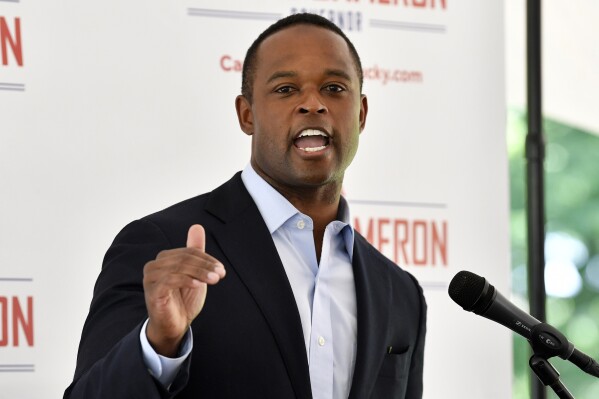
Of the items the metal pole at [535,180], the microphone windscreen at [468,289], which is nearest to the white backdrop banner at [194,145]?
the metal pole at [535,180]

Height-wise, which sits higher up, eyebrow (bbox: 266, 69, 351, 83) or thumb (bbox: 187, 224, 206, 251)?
eyebrow (bbox: 266, 69, 351, 83)

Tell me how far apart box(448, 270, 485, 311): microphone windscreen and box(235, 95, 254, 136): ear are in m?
0.80

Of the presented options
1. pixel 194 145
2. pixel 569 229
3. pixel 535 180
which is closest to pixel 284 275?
pixel 194 145

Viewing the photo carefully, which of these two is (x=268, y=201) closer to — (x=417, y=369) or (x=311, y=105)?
(x=311, y=105)

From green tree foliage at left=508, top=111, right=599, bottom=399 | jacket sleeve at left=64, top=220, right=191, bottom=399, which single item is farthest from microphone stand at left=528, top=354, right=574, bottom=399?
green tree foliage at left=508, top=111, right=599, bottom=399

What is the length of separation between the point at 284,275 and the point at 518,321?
584 millimetres

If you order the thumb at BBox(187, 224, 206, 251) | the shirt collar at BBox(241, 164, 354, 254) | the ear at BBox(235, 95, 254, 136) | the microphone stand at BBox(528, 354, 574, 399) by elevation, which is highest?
the ear at BBox(235, 95, 254, 136)

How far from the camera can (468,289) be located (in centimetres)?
229

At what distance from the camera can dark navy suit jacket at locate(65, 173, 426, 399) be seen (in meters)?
2.38

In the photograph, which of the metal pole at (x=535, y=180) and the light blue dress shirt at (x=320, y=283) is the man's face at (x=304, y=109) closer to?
the light blue dress shirt at (x=320, y=283)

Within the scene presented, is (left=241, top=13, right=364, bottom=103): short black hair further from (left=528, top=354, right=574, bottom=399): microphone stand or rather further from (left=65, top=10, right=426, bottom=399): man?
(left=528, top=354, right=574, bottom=399): microphone stand

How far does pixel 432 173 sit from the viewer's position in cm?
386

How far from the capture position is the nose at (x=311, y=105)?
268cm

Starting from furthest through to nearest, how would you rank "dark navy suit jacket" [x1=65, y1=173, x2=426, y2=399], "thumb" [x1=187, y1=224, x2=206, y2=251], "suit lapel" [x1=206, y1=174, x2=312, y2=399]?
"suit lapel" [x1=206, y1=174, x2=312, y2=399] < "dark navy suit jacket" [x1=65, y1=173, x2=426, y2=399] < "thumb" [x1=187, y1=224, x2=206, y2=251]
